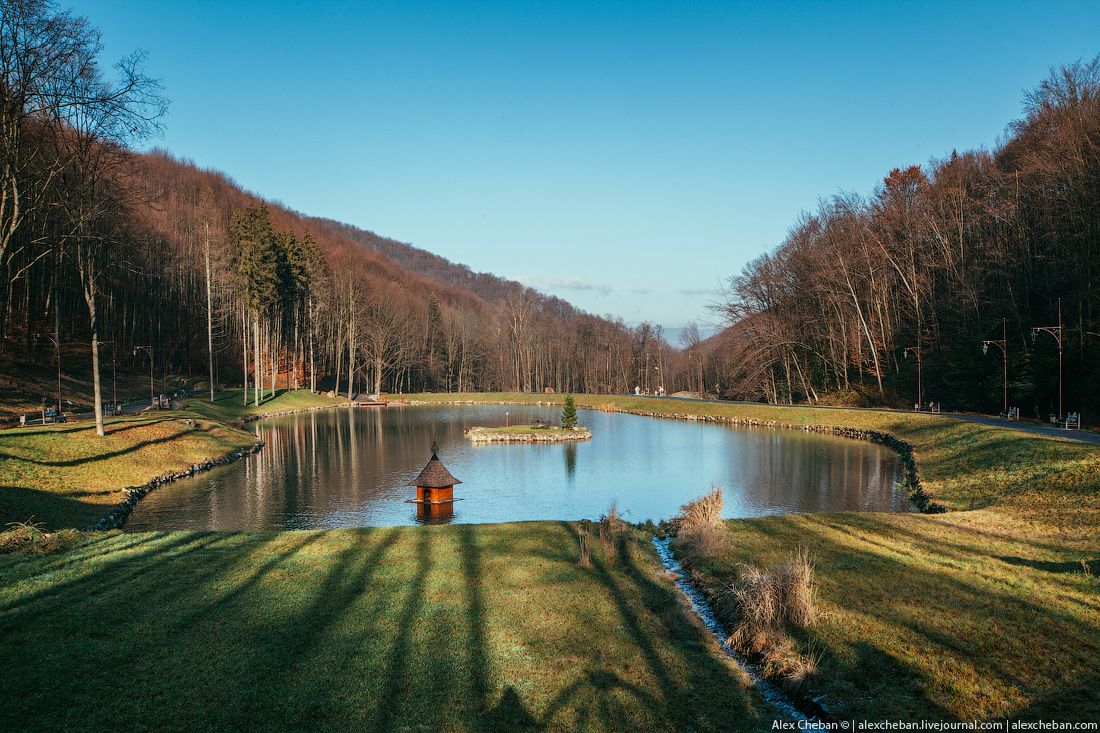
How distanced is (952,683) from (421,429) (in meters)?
41.0

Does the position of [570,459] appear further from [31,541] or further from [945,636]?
[945,636]

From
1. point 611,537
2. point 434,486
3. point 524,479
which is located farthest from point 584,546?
point 524,479

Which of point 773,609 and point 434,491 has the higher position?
point 773,609

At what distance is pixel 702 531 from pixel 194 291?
265ft

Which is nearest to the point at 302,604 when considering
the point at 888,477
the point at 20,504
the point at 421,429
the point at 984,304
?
the point at 20,504

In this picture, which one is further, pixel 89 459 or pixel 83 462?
pixel 89 459

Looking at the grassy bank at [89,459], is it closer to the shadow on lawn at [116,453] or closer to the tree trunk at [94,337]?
the shadow on lawn at [116,453]

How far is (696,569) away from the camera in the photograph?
12.1m

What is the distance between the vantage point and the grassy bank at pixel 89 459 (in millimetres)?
16031

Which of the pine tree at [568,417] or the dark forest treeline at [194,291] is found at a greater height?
the dark forest treeline at [194,291]

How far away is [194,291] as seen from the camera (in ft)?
250

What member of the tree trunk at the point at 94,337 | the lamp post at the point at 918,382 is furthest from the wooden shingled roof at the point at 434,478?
the lamp post at the point at 918,382

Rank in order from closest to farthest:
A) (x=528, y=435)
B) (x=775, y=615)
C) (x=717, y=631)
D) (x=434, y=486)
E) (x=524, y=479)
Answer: (x=775, y=615) → (x=717, y=631) → (x=434, y=486) → (x=524, y=479) → (x=528, y=435)

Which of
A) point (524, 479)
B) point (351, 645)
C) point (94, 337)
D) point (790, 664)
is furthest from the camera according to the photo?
point (524, 479)
